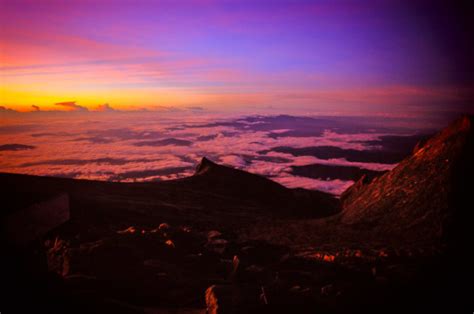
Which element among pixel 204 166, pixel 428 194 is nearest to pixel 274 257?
pixel 428 194

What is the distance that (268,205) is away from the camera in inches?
1492

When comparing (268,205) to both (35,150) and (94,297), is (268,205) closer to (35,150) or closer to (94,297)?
(94,297)

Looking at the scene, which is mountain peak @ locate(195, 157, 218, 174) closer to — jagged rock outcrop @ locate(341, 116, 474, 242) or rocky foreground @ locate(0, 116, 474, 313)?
rocky foreground @ locate(0, 116, 474, 313)

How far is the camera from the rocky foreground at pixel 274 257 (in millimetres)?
6602

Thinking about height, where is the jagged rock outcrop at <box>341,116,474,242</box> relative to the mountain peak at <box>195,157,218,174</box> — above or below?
above

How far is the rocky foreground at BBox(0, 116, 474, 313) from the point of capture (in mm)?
6602

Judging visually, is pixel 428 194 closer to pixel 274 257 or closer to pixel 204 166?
pixel 274 257

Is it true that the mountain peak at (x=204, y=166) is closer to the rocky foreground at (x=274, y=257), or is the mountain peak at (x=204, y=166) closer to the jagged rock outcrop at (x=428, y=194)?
the rocky foreground at (x=274, y=257)

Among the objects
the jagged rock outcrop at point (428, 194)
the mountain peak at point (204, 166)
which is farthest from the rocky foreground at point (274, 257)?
the mountain peak at point (204, 166)

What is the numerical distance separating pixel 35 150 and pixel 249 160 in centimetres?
11424

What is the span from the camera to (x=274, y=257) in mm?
11758

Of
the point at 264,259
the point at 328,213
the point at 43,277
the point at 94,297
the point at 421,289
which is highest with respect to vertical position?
the point at 43,277

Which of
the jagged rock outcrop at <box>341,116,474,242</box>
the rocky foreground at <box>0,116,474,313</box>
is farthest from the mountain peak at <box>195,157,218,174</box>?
the jagged rock outcrop at <box>341,116,474,242</box>

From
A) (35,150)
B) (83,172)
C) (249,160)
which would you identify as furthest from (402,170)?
(35,150)
